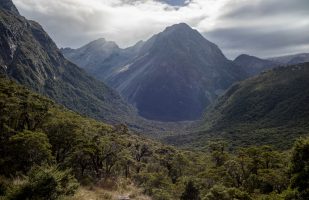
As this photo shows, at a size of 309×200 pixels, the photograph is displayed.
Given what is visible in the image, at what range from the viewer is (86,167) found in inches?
2290

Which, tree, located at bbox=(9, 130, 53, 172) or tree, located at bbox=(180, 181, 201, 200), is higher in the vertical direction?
tree, located at bbox=(9, 130, 53, 172)

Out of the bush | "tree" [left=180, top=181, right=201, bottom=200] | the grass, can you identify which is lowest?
"tree" [left=180, top=181, right=201, bottom=200]

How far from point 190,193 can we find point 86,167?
77.0 ft

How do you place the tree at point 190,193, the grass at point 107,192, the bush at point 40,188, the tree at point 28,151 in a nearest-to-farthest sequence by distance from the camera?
the bush at point 40,188 < the grass at point 107,192 < the tree at point 190,193 < the tree at point 28,151

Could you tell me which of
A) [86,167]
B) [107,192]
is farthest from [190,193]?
[86,167]

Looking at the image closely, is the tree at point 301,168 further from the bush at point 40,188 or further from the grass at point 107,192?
the bush at point 40,188

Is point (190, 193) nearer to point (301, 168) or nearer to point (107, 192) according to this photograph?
point (107, 192)

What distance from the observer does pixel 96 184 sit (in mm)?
40219

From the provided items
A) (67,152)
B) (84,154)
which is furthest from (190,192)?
(67,152)

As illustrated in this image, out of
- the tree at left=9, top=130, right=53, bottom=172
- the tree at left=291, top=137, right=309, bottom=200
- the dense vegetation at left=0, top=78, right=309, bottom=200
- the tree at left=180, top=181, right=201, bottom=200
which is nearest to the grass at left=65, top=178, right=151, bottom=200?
the dense vegetation at left=0, top=78, right=309, bottom=200

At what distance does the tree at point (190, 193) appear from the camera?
131 ft

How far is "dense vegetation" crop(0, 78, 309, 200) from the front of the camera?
26.3 meters

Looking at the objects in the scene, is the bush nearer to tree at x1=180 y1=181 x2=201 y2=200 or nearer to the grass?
the grass

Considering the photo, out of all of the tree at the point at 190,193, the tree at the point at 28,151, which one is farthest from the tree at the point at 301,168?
the tree at the point at 28,151
